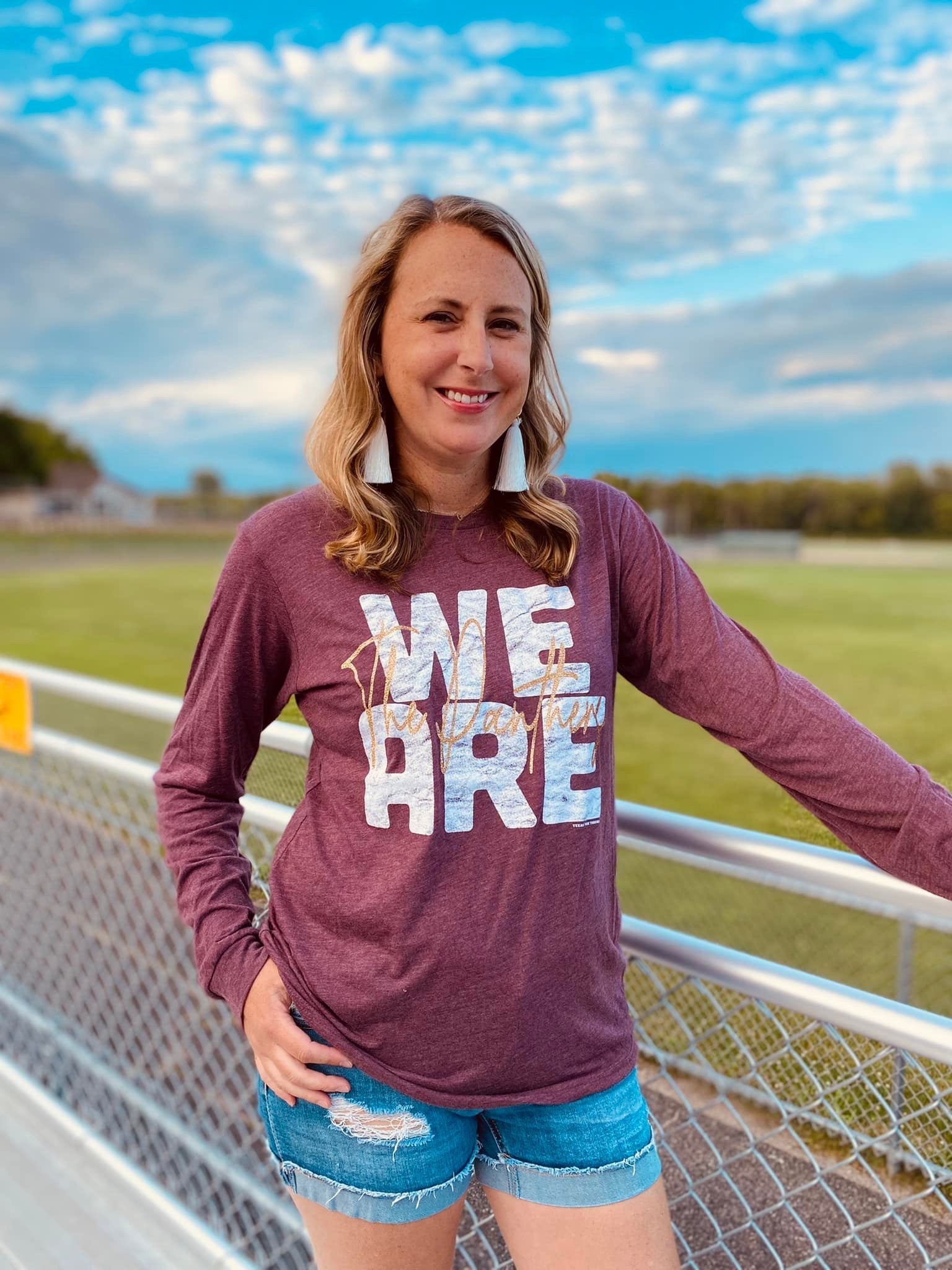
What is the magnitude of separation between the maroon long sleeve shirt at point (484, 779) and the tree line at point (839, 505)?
110 centimetres

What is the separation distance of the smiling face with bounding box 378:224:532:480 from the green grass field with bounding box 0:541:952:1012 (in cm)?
37

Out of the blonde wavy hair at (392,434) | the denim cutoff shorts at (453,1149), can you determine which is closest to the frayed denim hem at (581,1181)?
the denim cutoff shorts at (453,1149)

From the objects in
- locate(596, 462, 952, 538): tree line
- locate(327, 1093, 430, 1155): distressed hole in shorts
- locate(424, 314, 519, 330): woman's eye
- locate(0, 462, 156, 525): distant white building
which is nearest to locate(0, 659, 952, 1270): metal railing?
locate(327, 1093, 430, 1155): distressed hole in shorts

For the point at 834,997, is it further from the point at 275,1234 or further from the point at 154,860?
the point at 275,1234

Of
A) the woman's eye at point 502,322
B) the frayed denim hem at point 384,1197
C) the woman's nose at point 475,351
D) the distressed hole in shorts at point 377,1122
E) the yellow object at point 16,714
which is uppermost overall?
the woman's eye at point 502,322

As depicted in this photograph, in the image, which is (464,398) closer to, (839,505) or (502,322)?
(502,322)

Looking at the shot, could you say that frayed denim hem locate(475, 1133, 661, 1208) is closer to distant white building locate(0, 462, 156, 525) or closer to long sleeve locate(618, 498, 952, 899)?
long sleeve locate(618, 498, 952, 899)

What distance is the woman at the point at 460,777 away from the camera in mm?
849

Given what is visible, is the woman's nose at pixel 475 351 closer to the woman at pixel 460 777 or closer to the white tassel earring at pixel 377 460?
the woman at pixel 460 777

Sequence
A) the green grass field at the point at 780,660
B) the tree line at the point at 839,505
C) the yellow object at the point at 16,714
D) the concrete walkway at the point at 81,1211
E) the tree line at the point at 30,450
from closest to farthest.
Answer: the concrete walkway at the point at 81,1211
the yellow object at the point at 16,714
the tree line at the point at 839,505
the green grass field at the point at 780,660
the tree line at the point at 30,450

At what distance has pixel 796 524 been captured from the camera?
9.62 ft

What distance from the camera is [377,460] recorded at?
0.94 meters

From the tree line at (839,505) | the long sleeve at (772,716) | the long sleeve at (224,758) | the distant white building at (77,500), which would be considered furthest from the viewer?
the distant white building at (77,500)

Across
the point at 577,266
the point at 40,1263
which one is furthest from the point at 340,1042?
the point at 577,266
